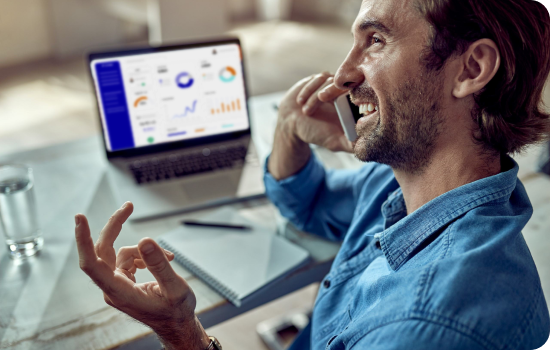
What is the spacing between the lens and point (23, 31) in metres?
3.89

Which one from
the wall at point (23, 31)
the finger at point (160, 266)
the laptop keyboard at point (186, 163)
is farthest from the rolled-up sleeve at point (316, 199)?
the wall at point (23, 31)

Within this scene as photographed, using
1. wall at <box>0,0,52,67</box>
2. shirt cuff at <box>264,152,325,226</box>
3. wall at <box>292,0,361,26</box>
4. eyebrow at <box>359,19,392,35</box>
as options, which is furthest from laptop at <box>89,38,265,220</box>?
wall at <box>292,0,361,26</box>

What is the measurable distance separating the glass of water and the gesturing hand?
287mm

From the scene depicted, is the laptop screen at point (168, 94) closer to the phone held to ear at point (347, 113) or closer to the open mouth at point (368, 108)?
the phone held to ear at point (347, 113)

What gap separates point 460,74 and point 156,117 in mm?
846

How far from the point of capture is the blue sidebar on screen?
4.29 feet

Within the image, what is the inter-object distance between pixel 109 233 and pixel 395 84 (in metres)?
0.53

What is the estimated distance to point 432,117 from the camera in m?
0.83

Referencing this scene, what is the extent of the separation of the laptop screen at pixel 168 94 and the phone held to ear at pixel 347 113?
0.43 metres

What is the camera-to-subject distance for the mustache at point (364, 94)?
0.90m

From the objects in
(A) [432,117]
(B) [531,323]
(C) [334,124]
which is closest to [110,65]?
(C) [334,124]

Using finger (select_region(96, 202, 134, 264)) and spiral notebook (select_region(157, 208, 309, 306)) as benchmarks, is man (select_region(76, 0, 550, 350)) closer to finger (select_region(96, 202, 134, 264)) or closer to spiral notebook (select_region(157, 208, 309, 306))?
finger (select_region(96, 202, 134, 264))

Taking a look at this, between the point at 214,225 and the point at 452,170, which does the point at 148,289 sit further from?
the point at 452,170

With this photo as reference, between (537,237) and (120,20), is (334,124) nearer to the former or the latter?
(537,237)
